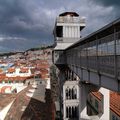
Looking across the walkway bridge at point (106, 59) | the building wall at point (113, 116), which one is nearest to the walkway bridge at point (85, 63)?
the walkway bridge at point (106, 59)

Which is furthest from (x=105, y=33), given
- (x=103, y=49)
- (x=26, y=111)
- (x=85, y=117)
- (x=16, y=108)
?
(x=16, y=108)

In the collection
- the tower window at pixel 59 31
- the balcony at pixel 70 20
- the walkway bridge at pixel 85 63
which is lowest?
the walkway bridge at pixel 85 63

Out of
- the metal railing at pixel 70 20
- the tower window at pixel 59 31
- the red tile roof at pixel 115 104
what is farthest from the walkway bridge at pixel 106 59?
the tower window at pixel 59 31

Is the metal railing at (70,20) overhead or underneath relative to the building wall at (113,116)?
overhead

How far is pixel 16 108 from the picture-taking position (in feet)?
133

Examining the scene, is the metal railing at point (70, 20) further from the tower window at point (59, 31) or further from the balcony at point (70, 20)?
the tower window at point (59, 31)

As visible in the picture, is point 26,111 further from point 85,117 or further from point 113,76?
point 113,76

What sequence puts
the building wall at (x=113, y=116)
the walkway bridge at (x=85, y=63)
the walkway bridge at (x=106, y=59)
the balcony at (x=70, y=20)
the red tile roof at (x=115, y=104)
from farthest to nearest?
the balcony at (x=70, y=20) < the red tile roof at (x=115, y=104) < the building wall at (x=113, y=116) < the walkway bridge at (x=85, y=63) < the walkway bridge at (x=106, y=59)

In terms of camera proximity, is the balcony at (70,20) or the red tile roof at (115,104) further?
the balcony at (70,20)

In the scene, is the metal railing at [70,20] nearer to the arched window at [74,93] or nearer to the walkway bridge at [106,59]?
the arched window at [74,93]

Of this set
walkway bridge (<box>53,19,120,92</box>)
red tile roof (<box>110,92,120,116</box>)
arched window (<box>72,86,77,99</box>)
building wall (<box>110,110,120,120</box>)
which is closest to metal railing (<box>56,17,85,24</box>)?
arched window (<box>72,86,77,99</box>)

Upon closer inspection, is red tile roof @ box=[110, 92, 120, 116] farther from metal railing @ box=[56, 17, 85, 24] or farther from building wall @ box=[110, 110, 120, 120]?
metal railing @ box=[56, 17, 85, 24]

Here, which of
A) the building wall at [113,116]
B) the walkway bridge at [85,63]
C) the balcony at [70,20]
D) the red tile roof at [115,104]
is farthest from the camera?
the balcony at [70,20]

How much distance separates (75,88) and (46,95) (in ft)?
71.3
